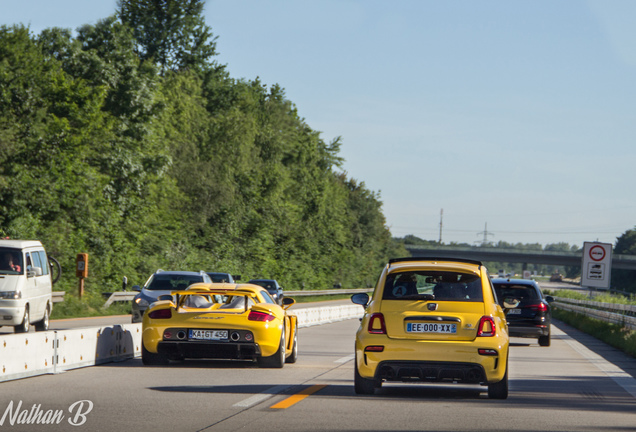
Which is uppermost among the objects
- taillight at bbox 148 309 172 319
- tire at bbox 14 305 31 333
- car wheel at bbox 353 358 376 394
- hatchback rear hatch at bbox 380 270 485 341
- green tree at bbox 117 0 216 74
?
green tree at bbox 117 0 216 74

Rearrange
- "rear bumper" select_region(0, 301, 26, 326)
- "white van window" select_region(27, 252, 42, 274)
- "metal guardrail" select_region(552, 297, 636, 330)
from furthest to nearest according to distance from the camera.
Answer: "metal guardrail" select_region(552, 297, 636, 330) → "white van window" select_region(27, 252, 42, 274) → "rear bumper" select_region(0, 301, 26, 326)

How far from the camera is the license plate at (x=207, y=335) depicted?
45.5 ft

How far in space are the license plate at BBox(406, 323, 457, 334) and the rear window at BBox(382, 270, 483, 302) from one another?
33cm

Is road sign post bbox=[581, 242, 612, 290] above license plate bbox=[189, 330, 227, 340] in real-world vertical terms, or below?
above

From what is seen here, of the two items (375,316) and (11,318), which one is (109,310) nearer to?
(11,318)

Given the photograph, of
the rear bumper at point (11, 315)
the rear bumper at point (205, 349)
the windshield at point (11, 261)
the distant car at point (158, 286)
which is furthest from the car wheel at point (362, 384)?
the distant car at point (158, 286)

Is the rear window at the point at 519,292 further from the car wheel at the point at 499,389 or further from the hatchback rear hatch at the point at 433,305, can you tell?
the hatchback rear hatch at the point at 433,305

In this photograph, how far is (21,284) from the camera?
19578 millimetres

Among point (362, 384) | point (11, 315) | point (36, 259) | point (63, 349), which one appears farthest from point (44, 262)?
point (362, 384)

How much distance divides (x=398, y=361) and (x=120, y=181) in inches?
1593

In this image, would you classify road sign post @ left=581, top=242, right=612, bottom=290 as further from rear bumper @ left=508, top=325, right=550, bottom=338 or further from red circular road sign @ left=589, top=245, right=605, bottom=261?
rear bumper @ left=508, top=325, right=550, bottom=338

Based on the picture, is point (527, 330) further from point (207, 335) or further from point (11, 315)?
point (11, 315)

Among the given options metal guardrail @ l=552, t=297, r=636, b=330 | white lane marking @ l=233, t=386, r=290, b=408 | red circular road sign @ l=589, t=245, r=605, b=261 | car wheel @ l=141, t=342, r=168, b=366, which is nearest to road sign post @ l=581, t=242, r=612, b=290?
red circular road sign @ l=589, t=245, r=605, b=261

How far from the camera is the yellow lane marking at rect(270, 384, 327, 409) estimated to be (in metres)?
10.0
